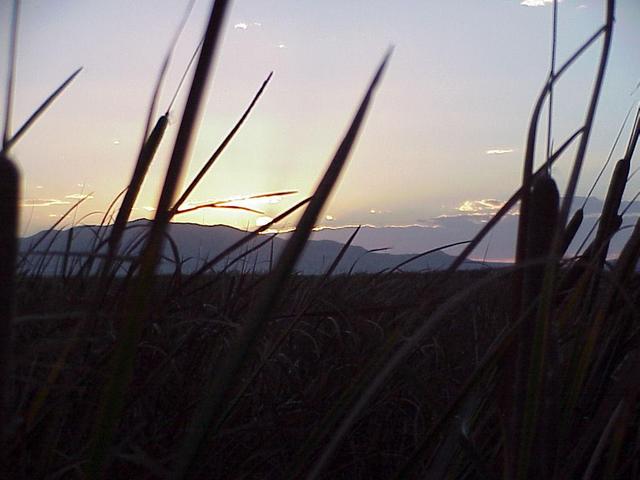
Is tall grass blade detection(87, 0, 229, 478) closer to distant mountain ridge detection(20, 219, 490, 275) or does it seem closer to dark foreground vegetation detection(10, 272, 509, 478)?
distant mountain ridge detection(20, 219, 490, 275)

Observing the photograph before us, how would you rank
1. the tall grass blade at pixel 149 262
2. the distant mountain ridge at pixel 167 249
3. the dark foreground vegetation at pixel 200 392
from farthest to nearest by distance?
the distant mountain ridge at pixel 167 249
the dark foreground vegetation at pixel 200 392
the tall grass blade at pixel 149 262

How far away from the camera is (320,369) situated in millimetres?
1784

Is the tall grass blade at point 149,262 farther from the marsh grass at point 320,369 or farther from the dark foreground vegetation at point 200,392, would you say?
the dark foreground vegetation at point 200,392

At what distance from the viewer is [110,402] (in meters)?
0.36

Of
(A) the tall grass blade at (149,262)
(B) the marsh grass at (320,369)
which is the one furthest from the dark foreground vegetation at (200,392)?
(A) the tall grass blade at (149,262)

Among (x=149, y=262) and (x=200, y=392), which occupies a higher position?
(x=149, y=262)

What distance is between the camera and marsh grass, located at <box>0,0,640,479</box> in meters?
0.35

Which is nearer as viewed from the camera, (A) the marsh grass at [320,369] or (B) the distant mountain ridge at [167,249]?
(A) the marsh grass at [320,369]

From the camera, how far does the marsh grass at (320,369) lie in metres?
0.35

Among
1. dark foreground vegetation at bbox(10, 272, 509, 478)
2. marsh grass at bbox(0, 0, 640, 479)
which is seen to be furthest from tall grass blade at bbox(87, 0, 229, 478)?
dark foreground vegetation at bbox(10, 272, 509, 478)

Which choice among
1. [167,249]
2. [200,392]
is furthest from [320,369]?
[167,249]

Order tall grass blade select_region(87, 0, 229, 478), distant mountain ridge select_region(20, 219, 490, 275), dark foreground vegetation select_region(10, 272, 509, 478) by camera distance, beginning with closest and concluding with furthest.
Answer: tall grass blade select_region(87, 0, 229, 478), dark foreground vegetation select_region(10, 272, 509, 478), distant mountain ridge select_region(20, 219, 490, 275)

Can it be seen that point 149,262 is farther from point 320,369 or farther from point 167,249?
point 320,369

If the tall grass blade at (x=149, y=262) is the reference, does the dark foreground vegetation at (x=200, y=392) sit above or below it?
below
